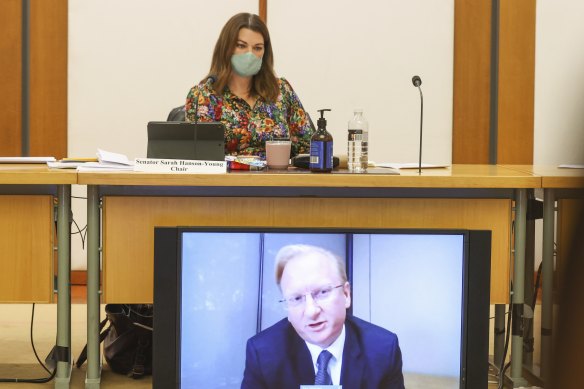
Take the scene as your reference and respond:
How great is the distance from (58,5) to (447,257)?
3406 millimetres

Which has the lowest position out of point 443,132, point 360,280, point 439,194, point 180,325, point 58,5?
point 180,325

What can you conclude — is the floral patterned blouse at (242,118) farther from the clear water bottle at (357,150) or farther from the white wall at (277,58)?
the white wall at (277,58)

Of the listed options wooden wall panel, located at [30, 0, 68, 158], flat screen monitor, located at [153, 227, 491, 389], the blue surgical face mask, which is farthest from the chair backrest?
wooden wall panel, located at [30, 0, 68, 158]

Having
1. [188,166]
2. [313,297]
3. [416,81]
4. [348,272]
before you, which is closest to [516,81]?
[416,81]

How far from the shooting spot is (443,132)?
501cm

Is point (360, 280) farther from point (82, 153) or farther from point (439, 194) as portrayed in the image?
point (82, 153)

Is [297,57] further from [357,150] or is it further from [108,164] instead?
[108,164]

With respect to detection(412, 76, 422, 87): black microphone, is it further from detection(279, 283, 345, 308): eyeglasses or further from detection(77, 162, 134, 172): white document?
detection(77, 162, 134, 172): white document

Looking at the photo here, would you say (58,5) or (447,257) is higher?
(58,5)

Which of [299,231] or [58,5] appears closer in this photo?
[299,231]

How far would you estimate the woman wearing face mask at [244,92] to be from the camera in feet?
11.2

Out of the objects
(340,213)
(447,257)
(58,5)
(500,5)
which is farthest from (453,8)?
(447,257)

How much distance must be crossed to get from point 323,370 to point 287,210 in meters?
0.67

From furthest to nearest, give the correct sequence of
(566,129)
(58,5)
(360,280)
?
(58,5) → (360,280) → (566,129)
